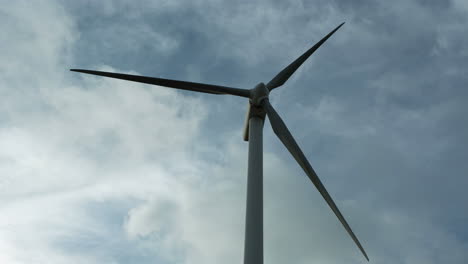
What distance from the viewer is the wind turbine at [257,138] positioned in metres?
16.8

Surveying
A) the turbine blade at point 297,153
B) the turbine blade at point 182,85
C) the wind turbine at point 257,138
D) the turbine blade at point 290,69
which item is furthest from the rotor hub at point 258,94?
the turbine blade at point 290,69

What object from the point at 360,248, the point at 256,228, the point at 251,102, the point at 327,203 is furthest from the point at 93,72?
the point at 360,248

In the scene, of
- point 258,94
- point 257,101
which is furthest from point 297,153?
point 258,94

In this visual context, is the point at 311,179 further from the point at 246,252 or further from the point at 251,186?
the point at 246,252

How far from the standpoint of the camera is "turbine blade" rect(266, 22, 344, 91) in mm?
23594

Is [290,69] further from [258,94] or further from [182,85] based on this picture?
[182,85]

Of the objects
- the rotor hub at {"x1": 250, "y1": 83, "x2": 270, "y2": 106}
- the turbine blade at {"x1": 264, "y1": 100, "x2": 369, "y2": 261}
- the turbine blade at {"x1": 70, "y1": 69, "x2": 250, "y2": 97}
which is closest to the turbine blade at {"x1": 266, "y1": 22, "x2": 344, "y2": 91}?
the rotor hub at {"x1": 250, "y1": 83, "x2": 270, "y2": 106}

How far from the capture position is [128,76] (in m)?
22.0

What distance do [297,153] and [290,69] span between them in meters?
6.09

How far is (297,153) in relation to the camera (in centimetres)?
2075

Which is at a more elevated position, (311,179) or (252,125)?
(252,125)

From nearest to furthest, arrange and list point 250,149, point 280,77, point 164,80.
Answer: point 250,149
point 164,80
point 280,77

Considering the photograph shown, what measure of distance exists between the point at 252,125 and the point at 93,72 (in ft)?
29.9

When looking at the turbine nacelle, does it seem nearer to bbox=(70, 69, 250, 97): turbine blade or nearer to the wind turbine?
the wind turbine
